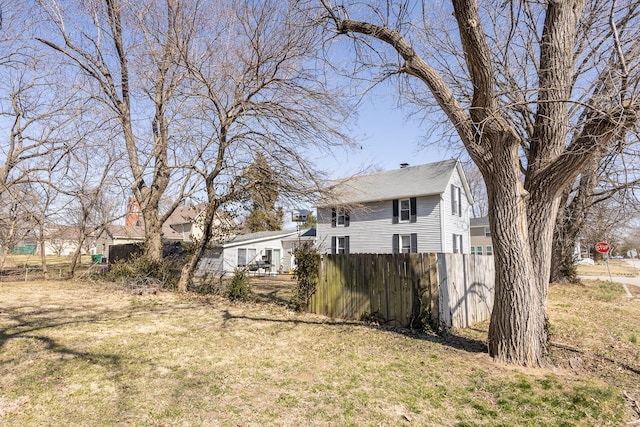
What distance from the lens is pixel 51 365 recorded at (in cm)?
507

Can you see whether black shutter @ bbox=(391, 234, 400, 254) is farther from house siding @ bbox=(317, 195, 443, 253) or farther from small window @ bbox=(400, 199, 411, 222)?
small window @ bbox=(400, 199, 411, 222)

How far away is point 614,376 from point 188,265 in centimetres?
1161

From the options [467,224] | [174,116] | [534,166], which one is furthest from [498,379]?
[467,224]

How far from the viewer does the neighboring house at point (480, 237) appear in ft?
120

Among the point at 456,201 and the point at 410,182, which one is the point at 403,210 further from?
the point at 456,201

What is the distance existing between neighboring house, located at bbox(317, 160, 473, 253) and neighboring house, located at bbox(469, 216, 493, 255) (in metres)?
12.7

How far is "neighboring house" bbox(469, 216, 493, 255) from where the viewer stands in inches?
1444

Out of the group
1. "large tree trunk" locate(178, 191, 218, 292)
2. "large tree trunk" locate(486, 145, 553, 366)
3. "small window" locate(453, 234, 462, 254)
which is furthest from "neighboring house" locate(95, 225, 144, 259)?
"large tree trunk" locate(486, 145, 553, 366)

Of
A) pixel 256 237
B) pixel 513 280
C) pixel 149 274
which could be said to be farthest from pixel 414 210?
pixel 513 280

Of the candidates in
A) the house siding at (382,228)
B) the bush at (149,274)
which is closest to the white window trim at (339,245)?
the house siding at (382,228)

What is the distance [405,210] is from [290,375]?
60.6 ft

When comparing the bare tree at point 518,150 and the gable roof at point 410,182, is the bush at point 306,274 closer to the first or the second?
the bare tree at point 518,150

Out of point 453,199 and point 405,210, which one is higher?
point 453,199

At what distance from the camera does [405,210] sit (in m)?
22.5
